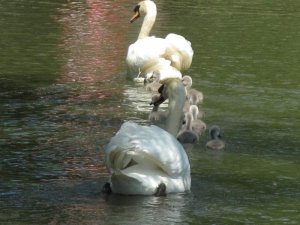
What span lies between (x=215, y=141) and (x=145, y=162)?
7.73 ft

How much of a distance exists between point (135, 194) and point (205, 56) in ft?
28.8

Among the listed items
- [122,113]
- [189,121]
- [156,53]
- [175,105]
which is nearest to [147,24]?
[156,53]

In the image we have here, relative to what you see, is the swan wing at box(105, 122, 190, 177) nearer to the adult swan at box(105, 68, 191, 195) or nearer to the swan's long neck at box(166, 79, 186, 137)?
the adult swan at box(105, 68, 191, 195)

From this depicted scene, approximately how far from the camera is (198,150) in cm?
1197

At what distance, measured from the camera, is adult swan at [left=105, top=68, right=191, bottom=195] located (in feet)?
31.2

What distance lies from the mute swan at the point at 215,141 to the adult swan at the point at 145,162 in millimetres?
1846

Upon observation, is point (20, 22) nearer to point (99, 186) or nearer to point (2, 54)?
point (2, 54)

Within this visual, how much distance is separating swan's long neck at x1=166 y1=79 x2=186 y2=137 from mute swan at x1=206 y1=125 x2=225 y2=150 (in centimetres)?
111

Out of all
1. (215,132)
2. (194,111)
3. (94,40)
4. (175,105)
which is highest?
(175,105)

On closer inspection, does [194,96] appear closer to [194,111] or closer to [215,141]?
[194,111]

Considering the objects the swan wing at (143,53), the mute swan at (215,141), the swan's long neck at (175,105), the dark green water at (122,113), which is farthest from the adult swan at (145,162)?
the swan wing at (143,53)

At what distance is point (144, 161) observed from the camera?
377 inches

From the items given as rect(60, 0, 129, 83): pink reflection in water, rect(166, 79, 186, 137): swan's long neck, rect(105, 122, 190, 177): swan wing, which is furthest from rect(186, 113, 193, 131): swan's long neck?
rect(60, 0, 129, 83): pink reflection in water

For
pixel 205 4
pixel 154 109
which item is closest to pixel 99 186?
pixel 154 109
